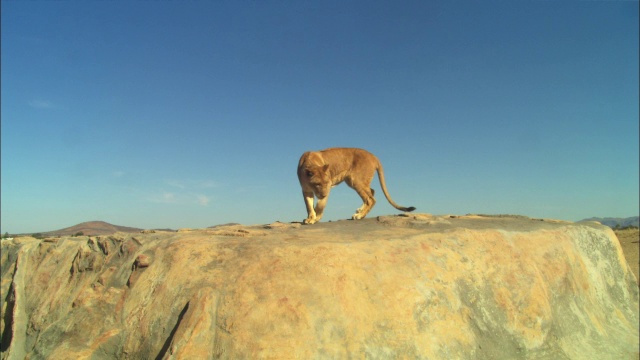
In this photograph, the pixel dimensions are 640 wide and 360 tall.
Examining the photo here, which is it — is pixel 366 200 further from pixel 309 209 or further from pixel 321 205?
pixel 309 209

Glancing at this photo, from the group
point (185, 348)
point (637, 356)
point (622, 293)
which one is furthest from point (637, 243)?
point (185, 348)

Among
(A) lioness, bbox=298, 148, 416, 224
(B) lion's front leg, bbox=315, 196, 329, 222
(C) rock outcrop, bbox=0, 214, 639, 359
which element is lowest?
(C) rock outcrop, bbox=0, 214, 639, 359

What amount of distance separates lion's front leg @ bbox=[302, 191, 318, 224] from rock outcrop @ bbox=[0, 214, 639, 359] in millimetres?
1575

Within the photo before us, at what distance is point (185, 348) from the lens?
3.99 m

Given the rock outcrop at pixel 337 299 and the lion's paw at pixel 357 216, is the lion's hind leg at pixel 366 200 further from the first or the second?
the rock outcrop at pixel 337 299

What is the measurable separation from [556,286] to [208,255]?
5407 mm

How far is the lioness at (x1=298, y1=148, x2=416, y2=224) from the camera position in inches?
342

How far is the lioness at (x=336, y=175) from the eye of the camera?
342 inches

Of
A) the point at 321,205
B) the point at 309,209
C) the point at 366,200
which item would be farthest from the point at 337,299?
the point at 366,200

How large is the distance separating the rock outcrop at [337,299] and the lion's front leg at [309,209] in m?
1.57

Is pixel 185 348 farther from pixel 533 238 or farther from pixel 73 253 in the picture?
pixel 533 238

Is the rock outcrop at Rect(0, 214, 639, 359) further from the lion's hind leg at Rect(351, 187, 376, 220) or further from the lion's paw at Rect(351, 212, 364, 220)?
the lion's hind leg at Rect(351, 187, 376, 220)

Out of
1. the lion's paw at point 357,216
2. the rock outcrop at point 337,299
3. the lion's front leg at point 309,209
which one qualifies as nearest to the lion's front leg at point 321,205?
the lion's front leg at point 309,209

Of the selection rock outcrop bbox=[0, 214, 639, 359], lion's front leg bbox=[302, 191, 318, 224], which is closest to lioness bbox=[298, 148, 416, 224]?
lion's front leg bbox=[302, 191, 318, 224]
